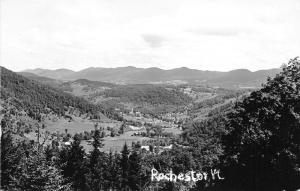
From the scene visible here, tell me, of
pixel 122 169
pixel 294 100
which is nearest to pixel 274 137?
pixel 294 100

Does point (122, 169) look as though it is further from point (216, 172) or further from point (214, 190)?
point (214, 190)

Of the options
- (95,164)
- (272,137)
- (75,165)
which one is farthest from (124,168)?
(272,137)

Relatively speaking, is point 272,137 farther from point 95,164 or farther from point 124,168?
point 124,168

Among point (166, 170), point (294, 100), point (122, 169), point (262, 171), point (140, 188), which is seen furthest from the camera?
point (166, 170)

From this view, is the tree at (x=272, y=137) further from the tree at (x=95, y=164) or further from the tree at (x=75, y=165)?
the tree at (x=95, y=164)

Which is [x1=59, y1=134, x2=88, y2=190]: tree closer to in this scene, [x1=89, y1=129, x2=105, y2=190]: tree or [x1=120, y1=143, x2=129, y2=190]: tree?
[x1=89, y1=129, x2=105, y2=190]: tree

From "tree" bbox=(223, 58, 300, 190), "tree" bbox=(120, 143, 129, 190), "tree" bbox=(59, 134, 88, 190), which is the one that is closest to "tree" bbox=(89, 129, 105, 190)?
"tree" bbox=(59, 134, 88, 190)

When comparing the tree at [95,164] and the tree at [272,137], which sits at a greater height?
the tree at [272,137]

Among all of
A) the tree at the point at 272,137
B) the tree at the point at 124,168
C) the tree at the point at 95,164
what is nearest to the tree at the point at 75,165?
the tree at the point at 95,164
